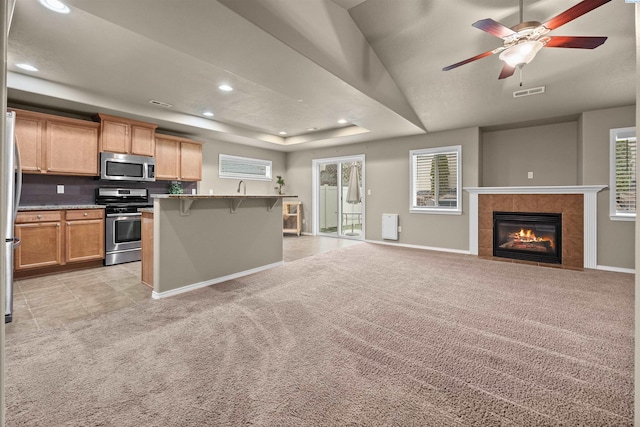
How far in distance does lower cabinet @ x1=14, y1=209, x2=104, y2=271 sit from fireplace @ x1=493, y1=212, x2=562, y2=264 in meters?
6.85

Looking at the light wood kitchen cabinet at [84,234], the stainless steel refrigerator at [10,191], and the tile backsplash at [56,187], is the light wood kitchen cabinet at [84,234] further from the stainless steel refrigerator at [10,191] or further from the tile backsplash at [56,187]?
the stainless steel refrigerator at [10,191]

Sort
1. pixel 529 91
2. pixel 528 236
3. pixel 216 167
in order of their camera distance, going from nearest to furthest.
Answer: pixel 529 91 < pixel 528 236 < pixel 216 167

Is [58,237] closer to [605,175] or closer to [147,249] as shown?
[147,249]

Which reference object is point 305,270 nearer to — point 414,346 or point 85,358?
point 414,346

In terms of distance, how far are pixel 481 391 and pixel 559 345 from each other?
1026 mm

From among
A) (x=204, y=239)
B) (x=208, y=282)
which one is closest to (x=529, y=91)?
(x=204, y=239)

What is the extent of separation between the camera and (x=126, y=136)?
4875 mm

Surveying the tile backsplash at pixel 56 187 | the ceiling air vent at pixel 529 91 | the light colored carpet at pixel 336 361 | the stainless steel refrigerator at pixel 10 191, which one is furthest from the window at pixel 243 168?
the ceiling air vent at pixel 529 91

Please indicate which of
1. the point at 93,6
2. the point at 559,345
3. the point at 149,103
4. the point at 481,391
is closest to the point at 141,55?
the point at 93,6

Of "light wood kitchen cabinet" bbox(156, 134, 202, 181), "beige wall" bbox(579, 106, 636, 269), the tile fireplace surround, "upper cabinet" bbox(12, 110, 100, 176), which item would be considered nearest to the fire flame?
the tile fireplace surround

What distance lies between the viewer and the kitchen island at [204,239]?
10.4 ft

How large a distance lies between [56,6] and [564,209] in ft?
22.3

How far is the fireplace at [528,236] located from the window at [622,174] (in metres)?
0.72

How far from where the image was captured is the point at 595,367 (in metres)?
1.90
